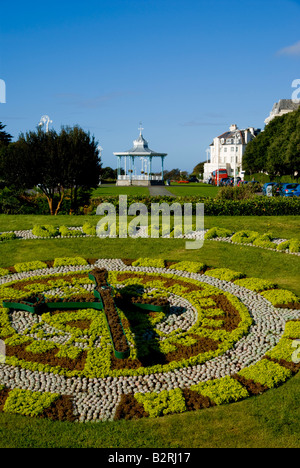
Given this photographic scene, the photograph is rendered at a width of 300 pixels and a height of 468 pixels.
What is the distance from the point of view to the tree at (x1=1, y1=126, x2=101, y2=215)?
21953 mm

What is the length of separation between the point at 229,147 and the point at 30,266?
98755 millimetres

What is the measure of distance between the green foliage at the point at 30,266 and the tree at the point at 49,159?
9898 mm

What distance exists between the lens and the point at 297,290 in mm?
11000

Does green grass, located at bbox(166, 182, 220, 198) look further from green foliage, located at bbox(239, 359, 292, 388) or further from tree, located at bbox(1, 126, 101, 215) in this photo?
green foliage, located at bbox(239, 359, 292, 388)

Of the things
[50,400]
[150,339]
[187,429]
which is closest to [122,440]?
[187,429]

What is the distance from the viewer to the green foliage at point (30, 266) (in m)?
12.5

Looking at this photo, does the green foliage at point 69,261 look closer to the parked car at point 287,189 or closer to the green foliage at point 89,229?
the green foliage at point 89,229

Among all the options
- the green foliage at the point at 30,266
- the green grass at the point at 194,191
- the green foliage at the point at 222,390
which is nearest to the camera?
the green foliage at the point at 222,390

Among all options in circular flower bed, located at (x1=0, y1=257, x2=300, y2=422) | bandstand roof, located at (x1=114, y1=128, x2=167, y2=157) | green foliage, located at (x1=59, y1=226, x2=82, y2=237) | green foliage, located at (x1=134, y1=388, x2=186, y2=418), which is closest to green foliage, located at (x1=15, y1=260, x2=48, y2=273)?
circular flower bed, located at (x1=0, y1=257, x2=300, y2=422)

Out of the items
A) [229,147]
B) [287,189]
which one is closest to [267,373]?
[287,189]

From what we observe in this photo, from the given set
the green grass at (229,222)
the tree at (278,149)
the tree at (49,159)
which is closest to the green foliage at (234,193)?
the green grass at (229,222)

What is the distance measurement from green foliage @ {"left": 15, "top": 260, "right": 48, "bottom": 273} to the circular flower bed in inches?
28.4

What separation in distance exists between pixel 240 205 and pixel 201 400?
610 inches
